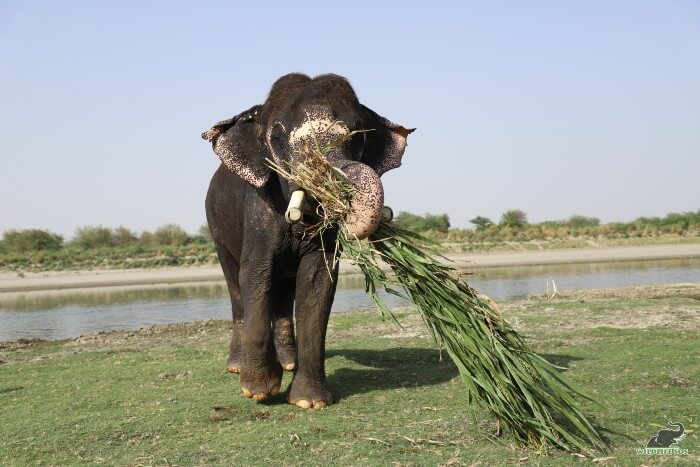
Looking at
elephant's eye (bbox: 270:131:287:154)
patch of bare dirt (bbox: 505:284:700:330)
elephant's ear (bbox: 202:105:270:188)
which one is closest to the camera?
elephant's eye (bbox: 270:131:287:154)

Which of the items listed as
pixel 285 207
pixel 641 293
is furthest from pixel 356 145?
pixel 641 293

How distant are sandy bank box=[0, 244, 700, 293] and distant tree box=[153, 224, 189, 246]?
50.5 ft

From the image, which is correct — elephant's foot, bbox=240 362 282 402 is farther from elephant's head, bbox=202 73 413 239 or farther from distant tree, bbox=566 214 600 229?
distant tree, bbox=566 214 600 229

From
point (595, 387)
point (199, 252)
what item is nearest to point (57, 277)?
point (199, 252)

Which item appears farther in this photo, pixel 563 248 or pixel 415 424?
pixel 563 248

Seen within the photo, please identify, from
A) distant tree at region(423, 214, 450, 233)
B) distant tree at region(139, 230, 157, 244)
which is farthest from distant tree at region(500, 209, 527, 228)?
distant tree at region(139, 230, 157, 244)

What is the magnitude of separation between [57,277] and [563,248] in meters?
26.0

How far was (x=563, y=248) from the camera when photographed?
148 ft

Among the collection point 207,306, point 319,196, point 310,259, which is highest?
point 319,196

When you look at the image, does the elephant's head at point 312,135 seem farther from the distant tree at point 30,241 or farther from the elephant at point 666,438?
the distant tree at point 30,241

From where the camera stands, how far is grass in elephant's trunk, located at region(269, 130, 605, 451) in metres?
6.13

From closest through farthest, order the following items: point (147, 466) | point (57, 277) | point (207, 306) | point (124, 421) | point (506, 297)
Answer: point (147, 466), point (124, 421), point (506, 297), point (207, 306), point (57, 277)

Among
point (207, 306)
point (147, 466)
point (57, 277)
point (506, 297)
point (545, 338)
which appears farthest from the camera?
point (57, 277)

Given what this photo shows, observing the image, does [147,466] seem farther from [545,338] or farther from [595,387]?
[545,338]
